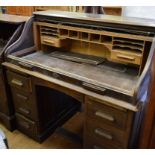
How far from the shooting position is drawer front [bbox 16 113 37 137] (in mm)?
1787

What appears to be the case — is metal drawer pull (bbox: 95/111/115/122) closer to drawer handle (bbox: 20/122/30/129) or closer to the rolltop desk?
the rolltop desk

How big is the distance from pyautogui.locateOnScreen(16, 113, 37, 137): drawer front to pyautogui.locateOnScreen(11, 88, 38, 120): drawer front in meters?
0.05

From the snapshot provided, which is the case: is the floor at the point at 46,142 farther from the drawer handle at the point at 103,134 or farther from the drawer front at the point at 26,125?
the drawer handle at the point at 103,134

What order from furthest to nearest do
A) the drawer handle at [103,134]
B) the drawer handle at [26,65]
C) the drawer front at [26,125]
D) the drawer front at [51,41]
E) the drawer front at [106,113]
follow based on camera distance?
the drawer front at [26,125], the drawer front at [51,41], the drawer handle at [26,65], the drawer handle at [103,134], the drawer front at [106,113]

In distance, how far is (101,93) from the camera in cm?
117

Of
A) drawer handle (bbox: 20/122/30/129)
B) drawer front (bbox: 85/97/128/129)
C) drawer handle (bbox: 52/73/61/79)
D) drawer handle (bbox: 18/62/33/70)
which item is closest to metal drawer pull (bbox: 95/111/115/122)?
drawer front (bbox: 85/97/128/129)

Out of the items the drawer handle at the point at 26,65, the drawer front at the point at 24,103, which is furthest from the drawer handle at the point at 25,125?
the drawer handle at the point at 26,65

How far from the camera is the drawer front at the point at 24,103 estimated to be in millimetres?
1673

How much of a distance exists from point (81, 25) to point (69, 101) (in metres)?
1.00

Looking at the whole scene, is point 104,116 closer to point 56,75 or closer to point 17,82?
point 56,75

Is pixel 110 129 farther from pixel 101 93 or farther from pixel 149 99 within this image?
pixel 149 99

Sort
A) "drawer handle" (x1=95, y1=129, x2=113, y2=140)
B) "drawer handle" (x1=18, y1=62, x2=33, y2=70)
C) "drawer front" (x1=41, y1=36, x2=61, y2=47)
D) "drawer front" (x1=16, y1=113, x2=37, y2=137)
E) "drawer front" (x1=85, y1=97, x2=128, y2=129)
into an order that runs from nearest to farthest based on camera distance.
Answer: "drawer front" (x1=85, y1=97, x2=128, y2=129)
"drawer handle" (x1=95, y1=129, x2=113, y2=140)
"drawer handle" (x1=18, y1=62, x2=33, y2=70)
"drawer front" (x1=41, y1=36, x2=61, y2=47)
"drawer front" (x1=16, y1=113, x2=37, y2=137)
